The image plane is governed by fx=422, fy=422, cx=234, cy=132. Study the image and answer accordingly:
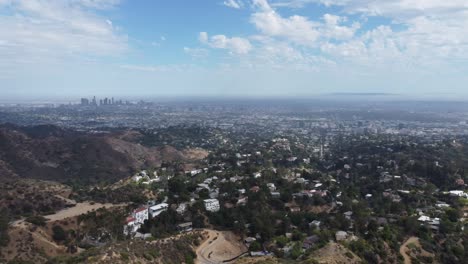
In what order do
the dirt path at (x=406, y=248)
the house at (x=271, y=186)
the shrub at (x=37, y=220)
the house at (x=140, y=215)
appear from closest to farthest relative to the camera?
1. the dirt path at (x=406, y=248)
2. the shrub at (x=37, y=220)
3. the house at (x=140, y=215)
4. the house at (x=271, y=186)

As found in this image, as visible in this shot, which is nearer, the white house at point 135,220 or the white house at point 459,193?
the white house at point 135,220

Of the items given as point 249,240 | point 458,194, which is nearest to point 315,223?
point 249,240

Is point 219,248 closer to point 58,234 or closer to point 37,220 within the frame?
point 58,234

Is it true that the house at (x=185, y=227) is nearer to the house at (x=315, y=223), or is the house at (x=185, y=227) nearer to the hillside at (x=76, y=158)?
the house at (x=315, y=223)

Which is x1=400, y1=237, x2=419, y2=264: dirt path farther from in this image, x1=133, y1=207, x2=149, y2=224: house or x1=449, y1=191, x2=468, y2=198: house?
x1=133, y1=207, x2=149, y2=224: house

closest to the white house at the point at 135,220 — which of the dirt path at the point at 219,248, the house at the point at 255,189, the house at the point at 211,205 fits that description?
the house at the point at 211,205

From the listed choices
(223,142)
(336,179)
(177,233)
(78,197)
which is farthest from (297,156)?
(177,233)

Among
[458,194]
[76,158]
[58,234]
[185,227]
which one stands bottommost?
[58,234]
